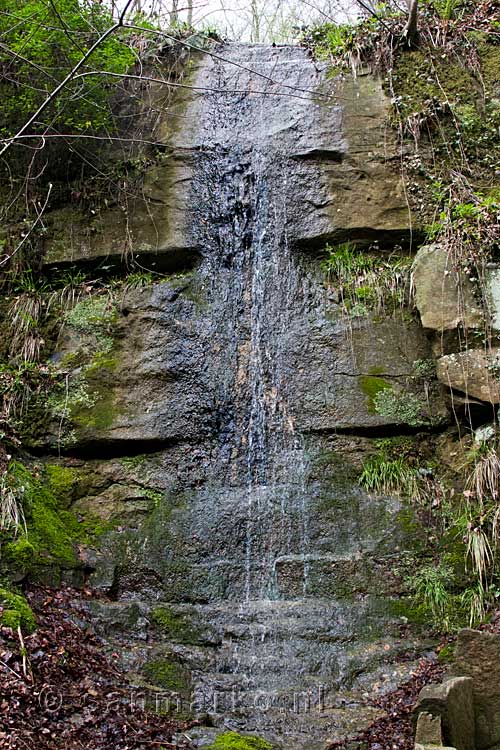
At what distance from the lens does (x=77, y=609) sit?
15.9 feet

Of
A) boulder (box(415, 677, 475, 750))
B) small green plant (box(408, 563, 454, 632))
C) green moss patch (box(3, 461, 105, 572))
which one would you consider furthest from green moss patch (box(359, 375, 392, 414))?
boulder (box(415, 677, 475, 750))

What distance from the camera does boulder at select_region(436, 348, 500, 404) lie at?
550cm

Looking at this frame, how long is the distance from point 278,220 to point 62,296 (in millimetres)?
2316

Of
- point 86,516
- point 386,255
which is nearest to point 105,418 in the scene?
point 86,516

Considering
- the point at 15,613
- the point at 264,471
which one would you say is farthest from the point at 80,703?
the point at 264,471

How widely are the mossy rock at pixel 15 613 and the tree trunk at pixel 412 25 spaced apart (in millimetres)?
6972

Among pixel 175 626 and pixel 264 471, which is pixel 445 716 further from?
pixel 264 471

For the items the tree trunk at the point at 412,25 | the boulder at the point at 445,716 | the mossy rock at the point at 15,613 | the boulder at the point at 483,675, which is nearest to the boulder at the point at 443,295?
the boulder at the point at 483,675

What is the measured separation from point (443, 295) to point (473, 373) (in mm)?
816

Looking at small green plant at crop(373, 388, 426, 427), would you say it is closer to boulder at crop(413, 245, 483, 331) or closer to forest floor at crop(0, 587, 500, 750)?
boulder at crop(413, 245, 483, 331)

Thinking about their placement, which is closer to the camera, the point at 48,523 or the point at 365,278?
the point at 48,523

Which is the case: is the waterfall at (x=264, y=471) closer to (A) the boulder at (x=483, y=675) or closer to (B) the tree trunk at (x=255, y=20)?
(A) the boulder at (x=483, y=675)

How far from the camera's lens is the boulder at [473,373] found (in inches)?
216

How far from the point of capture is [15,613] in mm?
4074
